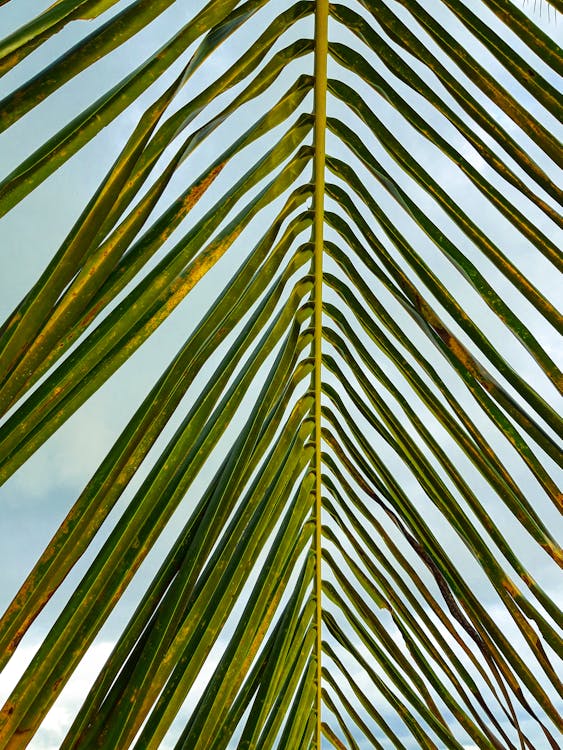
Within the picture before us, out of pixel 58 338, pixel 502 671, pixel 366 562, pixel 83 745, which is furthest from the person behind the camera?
pixel 366 562

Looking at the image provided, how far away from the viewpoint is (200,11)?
0.79 m

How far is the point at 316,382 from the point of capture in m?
1.24

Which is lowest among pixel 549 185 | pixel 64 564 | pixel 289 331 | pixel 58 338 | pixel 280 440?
pixel 64 564

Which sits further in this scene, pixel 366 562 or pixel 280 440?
pixel 366 562

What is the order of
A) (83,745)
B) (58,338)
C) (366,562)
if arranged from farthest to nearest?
(366,562) → (83,745) → (58,338)

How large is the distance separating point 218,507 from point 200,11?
A: 24.1 inches

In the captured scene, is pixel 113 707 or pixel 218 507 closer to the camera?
pixel 113 707

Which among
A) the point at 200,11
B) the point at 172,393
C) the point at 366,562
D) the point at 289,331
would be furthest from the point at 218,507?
the point at 200,11

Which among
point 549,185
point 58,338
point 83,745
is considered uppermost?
point 549,185

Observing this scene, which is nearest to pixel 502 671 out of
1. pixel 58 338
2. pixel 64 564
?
pixel 64 564

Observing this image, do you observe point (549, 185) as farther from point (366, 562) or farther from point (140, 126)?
point (366, 562)

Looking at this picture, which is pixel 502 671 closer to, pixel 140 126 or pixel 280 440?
pixel 280 440

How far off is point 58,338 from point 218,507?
1.18ft

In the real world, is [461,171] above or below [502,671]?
above
